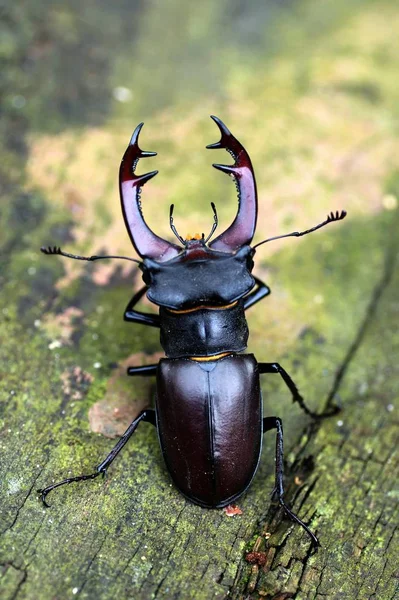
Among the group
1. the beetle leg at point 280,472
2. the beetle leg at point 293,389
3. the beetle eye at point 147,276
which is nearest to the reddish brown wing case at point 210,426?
the beetle leg at point 280,472

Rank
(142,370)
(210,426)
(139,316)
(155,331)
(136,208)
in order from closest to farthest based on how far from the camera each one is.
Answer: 1. (210,426)
2. (136,208)
3. (142,370)
4. (139,316)
5. (155,331)

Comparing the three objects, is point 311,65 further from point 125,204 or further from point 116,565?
point 116,565

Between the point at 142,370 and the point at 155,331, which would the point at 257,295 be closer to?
A: the point at 155,331

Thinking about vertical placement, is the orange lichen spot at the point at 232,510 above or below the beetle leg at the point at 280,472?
below

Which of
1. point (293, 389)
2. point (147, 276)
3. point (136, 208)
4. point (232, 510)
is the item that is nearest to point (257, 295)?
point (293, 389)

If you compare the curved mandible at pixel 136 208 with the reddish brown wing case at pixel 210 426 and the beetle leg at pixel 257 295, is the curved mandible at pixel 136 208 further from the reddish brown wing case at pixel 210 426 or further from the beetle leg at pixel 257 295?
the beetle leg at pixel 257 295

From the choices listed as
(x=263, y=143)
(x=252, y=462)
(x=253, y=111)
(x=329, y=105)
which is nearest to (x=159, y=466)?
(x=252, y=462)

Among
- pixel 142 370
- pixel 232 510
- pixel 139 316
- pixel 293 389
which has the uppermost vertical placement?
pixel 139 316
